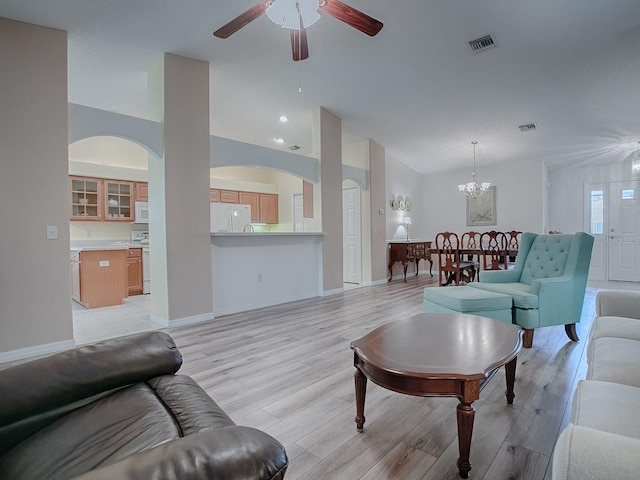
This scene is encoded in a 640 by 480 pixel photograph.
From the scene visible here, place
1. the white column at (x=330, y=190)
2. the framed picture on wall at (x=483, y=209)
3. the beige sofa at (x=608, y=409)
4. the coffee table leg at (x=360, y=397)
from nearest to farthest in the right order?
the beige sofa at (x=608, y=409), the coffee table leg at (x=360, y=397), the white column at (x=330, y=190), the framed picture on wall at (x=483, y=209)

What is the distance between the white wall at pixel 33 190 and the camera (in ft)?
9.20

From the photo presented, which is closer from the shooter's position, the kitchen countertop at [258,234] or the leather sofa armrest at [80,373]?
the leather sofa armrest at [80,373]

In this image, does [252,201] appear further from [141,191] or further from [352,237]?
[352,237]

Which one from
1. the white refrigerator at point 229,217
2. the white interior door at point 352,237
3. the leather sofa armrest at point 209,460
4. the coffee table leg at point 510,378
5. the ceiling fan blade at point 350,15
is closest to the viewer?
the leather sofa armrest at point 209,460

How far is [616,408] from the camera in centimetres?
101

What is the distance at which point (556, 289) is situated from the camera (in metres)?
2.94

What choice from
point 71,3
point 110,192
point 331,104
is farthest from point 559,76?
point 110,192

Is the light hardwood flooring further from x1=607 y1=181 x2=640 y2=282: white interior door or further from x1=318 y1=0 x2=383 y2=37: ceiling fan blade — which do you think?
x1=607 y1=181 x2=640 y2=282: white interior door

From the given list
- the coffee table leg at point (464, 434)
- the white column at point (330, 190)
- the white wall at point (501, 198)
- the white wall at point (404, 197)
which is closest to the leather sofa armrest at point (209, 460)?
the coffee table leg at point (464, 434)

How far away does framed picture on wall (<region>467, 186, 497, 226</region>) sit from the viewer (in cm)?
781

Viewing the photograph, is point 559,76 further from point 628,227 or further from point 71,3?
point 71,3

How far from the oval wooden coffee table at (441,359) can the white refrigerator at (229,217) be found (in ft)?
19.0

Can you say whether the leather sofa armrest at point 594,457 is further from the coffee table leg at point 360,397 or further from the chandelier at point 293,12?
the chandelier at point 293,12

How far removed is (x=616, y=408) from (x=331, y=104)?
4983 millimetres
